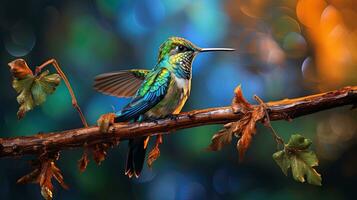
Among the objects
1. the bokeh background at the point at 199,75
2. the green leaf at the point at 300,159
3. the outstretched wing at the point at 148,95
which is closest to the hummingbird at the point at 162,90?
the outstretched wing at the point at 148,95

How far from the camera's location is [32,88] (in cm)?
89

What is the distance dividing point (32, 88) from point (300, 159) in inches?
19.3

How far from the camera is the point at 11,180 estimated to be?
142 centimetres

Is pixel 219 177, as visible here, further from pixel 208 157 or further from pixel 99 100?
pixel 99 100

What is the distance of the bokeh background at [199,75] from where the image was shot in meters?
1.43

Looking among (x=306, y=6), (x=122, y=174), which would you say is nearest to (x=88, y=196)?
(x=122, y=174)

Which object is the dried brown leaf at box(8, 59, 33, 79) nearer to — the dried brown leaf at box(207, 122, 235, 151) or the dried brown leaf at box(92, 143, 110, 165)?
the dried brown leaf at box(92, 143, 110, 165)

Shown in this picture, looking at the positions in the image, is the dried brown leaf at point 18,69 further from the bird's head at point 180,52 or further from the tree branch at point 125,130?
the bird's head at point 180,52

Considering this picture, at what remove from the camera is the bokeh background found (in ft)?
4.68

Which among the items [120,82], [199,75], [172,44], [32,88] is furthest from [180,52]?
[199,75]

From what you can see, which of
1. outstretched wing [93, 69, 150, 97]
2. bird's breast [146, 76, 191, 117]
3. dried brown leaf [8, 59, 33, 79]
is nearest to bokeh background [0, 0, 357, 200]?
outstretched wing [93, 69, 150, 97]

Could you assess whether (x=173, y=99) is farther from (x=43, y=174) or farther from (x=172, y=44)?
(x=43, y=174)

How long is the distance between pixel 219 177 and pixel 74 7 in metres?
0.65

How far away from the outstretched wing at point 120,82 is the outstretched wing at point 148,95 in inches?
2.8
